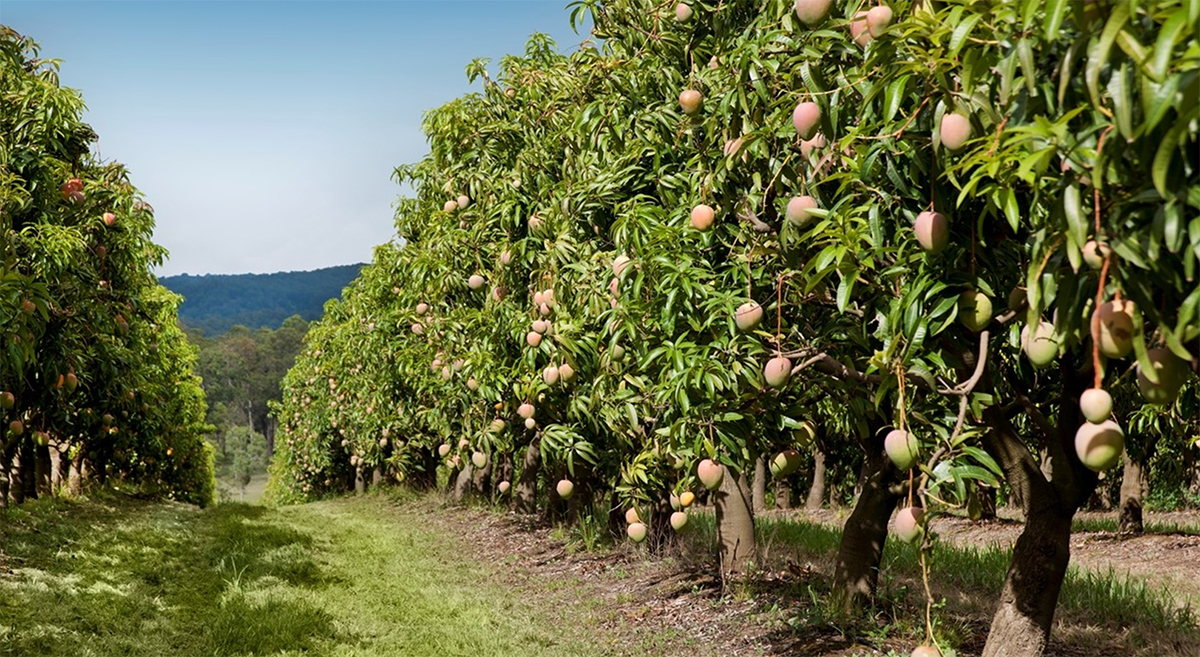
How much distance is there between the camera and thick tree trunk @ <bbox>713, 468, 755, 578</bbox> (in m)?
6.20

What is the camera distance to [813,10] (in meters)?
2.76

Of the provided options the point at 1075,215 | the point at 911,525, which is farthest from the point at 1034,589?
the point at 1075,215

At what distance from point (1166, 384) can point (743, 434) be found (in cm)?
211

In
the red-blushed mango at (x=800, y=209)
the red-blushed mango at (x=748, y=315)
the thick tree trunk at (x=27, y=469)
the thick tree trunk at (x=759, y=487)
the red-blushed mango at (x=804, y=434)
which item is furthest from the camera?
the thick tree trunk at (x=759, y=487)

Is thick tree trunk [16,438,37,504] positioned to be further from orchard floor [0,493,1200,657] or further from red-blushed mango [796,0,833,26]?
red-blushed mango [796,0,833,26]

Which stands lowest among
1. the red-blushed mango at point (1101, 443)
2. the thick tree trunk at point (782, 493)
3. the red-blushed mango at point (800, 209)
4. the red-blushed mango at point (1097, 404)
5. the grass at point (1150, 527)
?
the thick tree trunk at point (782, 493)

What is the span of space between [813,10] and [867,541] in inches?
131

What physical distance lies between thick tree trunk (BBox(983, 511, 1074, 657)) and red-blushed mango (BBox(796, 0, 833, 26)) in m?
2.19

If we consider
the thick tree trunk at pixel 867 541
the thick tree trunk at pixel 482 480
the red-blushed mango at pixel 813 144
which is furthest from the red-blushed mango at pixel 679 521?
the thick tree trunk at pixel 482 480

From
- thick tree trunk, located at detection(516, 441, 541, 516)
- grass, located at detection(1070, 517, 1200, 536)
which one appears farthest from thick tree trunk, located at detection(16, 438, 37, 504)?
grass, located at detection(1070, 517, 1200, 536)

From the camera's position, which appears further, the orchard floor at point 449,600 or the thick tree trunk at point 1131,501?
the thick tree trunk at point 1131,501

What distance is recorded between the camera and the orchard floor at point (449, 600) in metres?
4.91

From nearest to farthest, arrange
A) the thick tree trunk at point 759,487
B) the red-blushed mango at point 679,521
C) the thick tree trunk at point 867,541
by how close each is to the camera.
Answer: the red-blushed mango at point 679,521, the thick tree trunk at point 867,541, the thick tree trunk at point 759,487

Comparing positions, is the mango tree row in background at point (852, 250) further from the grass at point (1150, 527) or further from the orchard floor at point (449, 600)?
the grass at point (1150, 527)
